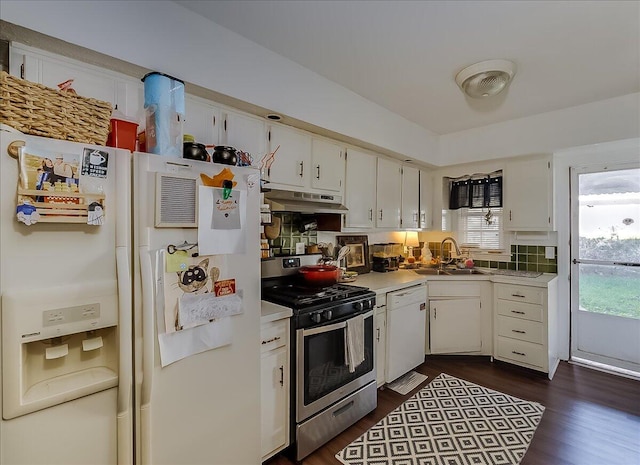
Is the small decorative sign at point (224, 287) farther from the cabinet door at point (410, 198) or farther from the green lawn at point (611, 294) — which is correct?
the green lawn at point (611, 294)

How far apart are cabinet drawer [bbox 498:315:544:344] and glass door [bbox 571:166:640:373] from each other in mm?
739

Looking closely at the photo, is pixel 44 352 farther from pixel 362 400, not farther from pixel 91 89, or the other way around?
pixel 362 400

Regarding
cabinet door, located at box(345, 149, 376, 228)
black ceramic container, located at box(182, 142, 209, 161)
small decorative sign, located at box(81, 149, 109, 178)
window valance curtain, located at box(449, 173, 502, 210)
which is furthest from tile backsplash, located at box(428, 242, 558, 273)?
small decorative sign, located at box(81, 149, 109, 178)

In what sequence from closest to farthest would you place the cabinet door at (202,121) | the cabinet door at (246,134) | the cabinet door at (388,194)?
1. the cabinet door at (202,121)
2. the cabinet door at (246,134)
3. the cabinet door at (388,194)

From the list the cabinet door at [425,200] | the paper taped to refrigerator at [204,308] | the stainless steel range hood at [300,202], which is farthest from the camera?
the cabinet door at [425,200]

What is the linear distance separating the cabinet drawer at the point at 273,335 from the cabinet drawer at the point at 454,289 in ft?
6.75

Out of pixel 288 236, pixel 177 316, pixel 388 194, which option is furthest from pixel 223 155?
pixel 388 194

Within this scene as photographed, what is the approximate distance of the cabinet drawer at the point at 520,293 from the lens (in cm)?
312

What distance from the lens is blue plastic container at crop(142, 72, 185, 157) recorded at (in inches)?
56.9

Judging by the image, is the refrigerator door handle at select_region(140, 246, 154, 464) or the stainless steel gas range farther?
the stainless steel gas range

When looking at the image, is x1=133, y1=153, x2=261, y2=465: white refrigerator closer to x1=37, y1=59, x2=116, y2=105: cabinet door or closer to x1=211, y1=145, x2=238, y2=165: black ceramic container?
x1=211, y1=145, x2=238, y2=165: black ceramic container

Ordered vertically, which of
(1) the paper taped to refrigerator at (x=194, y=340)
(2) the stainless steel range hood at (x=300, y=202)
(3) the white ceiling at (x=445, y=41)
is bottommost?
(1) the paper taped to refrigerator at (x=194, y=340)

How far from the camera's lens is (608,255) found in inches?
129

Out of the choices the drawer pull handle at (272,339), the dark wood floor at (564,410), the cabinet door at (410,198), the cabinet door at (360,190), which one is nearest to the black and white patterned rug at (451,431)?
the dark wood floor at (564,410)
